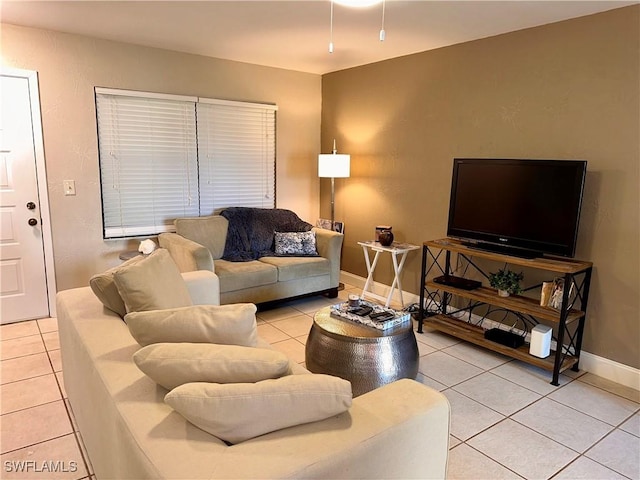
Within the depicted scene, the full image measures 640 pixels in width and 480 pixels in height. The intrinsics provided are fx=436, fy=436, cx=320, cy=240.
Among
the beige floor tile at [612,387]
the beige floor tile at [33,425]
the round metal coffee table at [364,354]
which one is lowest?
the beige floor tile at [33,425]

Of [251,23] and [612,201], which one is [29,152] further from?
[612,201]

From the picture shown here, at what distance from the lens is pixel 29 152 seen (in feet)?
11.8

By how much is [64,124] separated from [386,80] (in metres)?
3.00

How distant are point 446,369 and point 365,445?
6.87ft

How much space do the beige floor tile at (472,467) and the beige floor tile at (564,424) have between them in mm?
463

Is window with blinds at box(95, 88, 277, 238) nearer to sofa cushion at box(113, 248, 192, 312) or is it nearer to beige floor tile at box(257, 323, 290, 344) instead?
beige floor tile at box(257, 323, 290, 344)

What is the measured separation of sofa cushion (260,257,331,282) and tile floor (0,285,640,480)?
0.72m

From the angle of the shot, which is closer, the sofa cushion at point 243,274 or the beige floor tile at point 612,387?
the beige floor tile at point 612,387

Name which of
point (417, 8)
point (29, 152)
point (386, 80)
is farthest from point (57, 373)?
point (386, 80)

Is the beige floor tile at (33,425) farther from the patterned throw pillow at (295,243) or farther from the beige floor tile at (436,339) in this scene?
the beige floor tile at (436,339)

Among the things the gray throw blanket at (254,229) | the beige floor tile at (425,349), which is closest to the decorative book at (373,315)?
the beige floor tile at (425,349)

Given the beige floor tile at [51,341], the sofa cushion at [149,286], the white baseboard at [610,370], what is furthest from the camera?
the beige floor tile at [51,341]

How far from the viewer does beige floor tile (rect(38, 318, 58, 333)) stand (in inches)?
142

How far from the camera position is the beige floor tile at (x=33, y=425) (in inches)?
87.1
